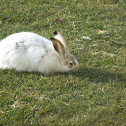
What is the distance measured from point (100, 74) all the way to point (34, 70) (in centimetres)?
125

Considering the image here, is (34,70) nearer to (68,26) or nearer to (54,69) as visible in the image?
(54,69)

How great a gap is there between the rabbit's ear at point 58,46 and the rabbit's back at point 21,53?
0.22 m

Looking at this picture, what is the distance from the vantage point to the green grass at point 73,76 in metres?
4.62

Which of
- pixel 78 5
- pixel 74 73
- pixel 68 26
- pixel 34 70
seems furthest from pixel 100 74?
pixel 78 5

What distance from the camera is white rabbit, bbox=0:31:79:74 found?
560 cm

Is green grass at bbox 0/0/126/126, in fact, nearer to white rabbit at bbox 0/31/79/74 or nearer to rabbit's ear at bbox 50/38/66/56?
white rabbit at bbox 0/31/79/74

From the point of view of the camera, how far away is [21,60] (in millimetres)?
5594

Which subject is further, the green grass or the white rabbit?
the white rabbit

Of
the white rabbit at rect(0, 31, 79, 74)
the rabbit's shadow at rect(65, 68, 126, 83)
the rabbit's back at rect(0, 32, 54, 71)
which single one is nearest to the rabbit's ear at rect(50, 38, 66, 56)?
the white rabbit at rect(0, 31, 79, 74)

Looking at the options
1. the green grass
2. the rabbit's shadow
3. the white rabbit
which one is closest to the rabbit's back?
the white rabbit

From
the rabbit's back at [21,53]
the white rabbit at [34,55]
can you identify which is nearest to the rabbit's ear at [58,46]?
the white rabbit at [34,55]

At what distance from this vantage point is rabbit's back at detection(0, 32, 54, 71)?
5590 millimetres

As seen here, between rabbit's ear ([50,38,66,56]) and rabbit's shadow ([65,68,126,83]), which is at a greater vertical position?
rabbit's ear ([50,38,66,56])

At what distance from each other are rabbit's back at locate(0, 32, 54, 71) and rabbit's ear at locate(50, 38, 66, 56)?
0.71 ft
